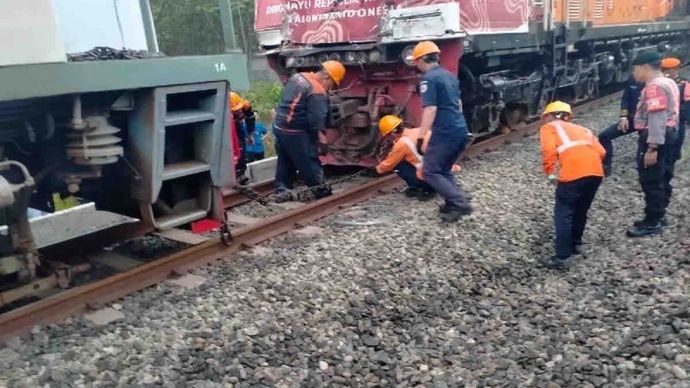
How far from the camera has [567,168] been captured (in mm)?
4961

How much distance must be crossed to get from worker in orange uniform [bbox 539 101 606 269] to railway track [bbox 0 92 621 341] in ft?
7.05

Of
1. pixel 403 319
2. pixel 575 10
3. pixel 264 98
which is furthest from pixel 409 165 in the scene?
pixel 264 98

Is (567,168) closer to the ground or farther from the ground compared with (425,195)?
farther from the ground

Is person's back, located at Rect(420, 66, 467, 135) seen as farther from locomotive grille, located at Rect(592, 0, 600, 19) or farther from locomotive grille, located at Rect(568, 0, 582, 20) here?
locomotive grille, located at Rect(592, 0, 600, 19)

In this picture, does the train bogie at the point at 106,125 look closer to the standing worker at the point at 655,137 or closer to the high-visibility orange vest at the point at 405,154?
the high-visibility orange vest at the point at 405,154

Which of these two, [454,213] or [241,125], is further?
[241,125]

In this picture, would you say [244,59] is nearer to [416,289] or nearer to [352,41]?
[416,289]

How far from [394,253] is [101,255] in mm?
2268

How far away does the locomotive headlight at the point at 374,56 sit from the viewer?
7.41 metres

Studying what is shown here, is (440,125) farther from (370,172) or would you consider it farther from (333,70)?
(370,172)

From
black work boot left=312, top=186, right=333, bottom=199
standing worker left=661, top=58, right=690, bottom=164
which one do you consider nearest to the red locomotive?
black work boot left=312, top=186, right=333, bottom=199

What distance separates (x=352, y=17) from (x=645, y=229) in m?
4.10

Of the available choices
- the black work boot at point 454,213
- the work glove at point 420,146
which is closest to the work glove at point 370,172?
the work glove at point 420,146

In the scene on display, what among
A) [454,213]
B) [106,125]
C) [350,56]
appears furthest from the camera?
[350,56]
